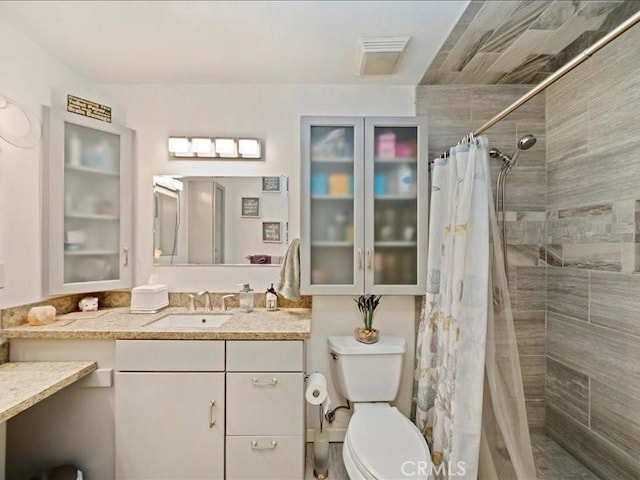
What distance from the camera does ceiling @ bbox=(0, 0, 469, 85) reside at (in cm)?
150

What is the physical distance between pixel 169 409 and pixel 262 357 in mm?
534

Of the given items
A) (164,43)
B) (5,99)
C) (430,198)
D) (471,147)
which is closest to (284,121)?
(164,43)

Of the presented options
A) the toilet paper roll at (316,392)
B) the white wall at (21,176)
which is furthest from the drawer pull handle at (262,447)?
the white wall at (21,176)

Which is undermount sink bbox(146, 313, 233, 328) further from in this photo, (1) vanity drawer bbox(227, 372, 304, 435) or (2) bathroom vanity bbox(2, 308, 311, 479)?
(1) vanity drawer bbox(227, 372, 304, 435)

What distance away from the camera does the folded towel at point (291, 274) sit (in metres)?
1.99

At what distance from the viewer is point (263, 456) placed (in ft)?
5.30

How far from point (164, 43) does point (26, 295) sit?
1.58 metres

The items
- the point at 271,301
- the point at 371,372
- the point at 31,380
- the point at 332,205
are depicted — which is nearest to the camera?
the point at 31,380

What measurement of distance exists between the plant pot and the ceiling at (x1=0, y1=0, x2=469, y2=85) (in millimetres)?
1631

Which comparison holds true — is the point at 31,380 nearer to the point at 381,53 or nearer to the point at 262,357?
the point at 262,357

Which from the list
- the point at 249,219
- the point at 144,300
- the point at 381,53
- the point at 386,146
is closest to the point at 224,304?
the point at 144,300

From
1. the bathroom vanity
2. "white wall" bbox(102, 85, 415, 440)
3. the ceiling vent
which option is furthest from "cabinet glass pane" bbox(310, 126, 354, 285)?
the bathroom vanity

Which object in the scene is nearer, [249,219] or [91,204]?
[91,204]

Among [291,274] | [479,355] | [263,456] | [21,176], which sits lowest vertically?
[263,456]
